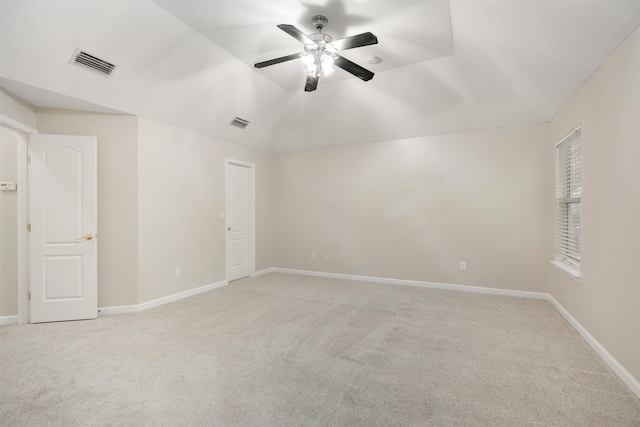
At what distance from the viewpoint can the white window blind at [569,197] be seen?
3373mm

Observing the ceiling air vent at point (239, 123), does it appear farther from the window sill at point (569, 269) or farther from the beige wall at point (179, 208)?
the window sill at point (569, 269)

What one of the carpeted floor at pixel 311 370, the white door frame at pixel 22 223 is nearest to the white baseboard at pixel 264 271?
the carpeted floor at pixel 311 370

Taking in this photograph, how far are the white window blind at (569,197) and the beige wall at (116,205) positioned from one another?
5.24 meters

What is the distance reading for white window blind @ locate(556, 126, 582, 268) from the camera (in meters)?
3.37

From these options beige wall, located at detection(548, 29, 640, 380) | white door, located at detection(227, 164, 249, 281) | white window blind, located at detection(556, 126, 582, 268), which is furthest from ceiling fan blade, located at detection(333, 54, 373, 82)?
white door, located at detection(227, 164, 249, 281)

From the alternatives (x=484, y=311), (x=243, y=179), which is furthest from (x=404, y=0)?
(x=243, y=179)

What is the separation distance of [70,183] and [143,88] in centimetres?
142

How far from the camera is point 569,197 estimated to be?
3.66 metres

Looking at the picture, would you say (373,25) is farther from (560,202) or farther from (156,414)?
(156,414)

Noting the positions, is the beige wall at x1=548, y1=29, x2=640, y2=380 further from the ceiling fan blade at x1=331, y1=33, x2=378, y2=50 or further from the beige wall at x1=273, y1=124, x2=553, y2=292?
the ceiling fan blade at x1=331, y1=33, x2=378, y2=50

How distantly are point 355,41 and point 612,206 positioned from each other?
2.48 metres

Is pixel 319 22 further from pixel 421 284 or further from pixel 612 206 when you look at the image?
pixel 421 284

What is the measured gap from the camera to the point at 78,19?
250cm

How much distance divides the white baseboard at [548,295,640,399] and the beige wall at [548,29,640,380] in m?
0.04
